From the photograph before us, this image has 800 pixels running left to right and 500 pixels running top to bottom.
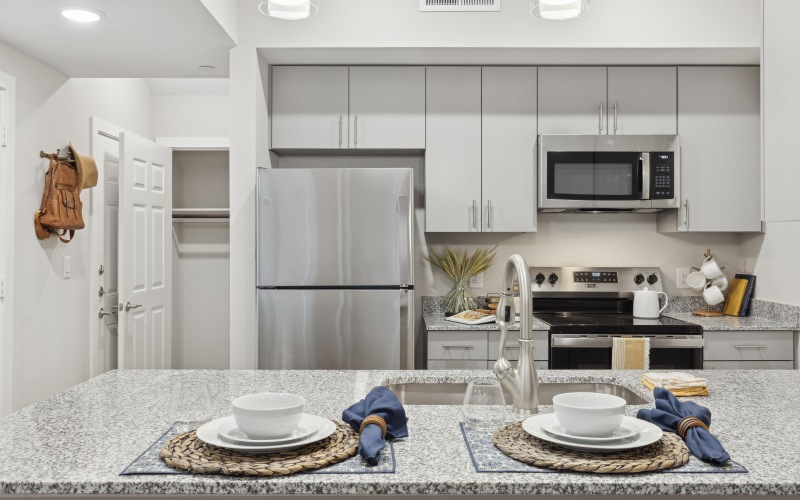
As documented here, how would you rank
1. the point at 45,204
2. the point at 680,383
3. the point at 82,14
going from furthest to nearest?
the point at 45,204, the point at 82,14, the point at 680,383

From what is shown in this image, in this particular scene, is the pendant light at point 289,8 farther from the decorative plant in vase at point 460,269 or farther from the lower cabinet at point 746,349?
the lower cabinet at point 746,349

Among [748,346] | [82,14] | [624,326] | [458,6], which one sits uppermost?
[458,6]

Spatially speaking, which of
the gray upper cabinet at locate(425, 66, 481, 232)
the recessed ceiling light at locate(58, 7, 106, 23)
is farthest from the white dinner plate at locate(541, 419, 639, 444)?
the recessed ceiling light at locate(58, 7, 106, 23)

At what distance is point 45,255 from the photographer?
11.5 ft

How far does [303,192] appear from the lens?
3166 millimetres

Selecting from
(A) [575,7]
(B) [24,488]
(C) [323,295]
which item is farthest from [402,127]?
(B) [24,488]

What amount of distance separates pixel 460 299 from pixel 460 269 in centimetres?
18

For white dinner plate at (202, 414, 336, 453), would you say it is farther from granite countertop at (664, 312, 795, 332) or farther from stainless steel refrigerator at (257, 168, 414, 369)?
granite countertop at (664, 312, 795, 332)

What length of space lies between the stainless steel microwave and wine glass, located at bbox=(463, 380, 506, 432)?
2344 mm

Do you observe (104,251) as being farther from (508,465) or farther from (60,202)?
(508,465)

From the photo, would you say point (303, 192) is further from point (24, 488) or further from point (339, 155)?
point (24, 488)

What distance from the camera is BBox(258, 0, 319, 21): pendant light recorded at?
1.88 metres

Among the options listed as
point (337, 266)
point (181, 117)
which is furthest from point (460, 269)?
point (181, 117)

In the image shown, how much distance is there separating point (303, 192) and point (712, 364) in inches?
87.1
